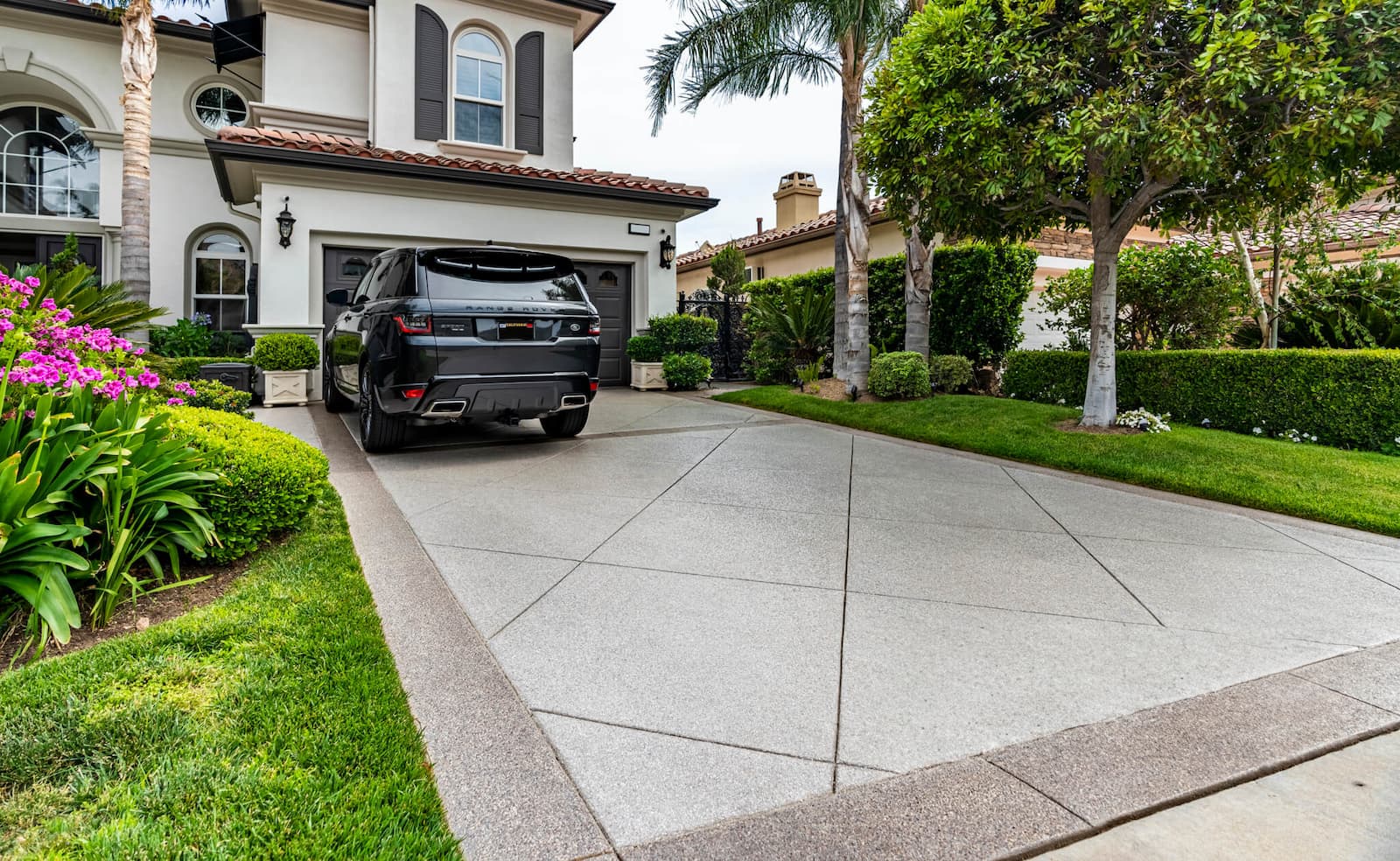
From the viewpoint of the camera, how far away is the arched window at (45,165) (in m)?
14.7

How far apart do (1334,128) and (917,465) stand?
13.5 ft

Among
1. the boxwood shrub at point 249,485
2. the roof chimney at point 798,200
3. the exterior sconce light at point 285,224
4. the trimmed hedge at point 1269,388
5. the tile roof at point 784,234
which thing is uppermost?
the roof chimney at point 798,200

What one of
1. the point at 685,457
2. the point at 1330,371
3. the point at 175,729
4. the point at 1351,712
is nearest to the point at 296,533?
the point at 175,729

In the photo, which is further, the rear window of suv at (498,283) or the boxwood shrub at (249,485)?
the rear window of suv at (498,283)

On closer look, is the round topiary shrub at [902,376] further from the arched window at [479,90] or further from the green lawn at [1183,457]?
the arched window at [479,90]

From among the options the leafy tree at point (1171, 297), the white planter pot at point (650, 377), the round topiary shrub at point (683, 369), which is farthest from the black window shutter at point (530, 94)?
the leafy tree at point (1171, 297)

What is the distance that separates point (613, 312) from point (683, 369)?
202cm

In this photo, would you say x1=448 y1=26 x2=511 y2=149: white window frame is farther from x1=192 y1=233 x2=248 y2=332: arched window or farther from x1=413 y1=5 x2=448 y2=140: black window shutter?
x1=192 y1=233 x2=248 y2=332: arched window

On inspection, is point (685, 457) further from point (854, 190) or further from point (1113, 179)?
point (854, 190)

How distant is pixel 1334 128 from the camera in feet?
18.1

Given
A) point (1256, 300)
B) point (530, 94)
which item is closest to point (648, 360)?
point (530, 94)

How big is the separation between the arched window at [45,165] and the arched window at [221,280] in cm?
264

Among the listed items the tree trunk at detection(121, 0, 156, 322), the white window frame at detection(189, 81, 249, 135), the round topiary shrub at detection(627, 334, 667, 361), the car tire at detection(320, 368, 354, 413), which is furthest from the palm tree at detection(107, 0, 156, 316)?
the round topiary shrub at detection(627, 334, 667, 361)

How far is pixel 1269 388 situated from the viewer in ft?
26.2
